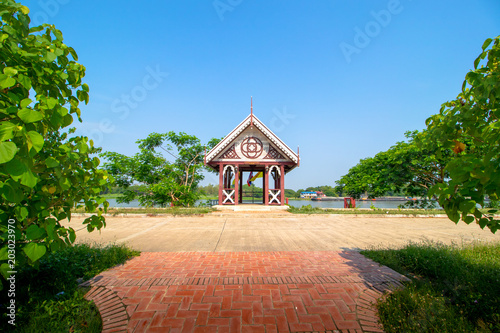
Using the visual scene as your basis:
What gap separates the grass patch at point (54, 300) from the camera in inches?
103

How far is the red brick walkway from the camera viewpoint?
2688mm

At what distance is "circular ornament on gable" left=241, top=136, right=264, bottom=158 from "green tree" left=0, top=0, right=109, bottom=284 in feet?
47.2

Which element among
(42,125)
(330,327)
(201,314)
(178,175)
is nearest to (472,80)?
(330,327)

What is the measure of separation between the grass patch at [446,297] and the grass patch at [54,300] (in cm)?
361

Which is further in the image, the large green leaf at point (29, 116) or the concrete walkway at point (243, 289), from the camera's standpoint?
the concrete walkway at point (243, 289)

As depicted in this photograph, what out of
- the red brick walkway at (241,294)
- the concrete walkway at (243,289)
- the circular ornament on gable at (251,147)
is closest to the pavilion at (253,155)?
the circular ornament on gable at (251,147)

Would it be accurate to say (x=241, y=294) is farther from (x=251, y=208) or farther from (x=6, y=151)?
(x=251, y=208)

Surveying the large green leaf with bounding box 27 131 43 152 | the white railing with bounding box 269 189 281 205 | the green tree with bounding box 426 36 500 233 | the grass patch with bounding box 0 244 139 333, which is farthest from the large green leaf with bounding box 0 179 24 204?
the white railing with bounding box 269 189 281 205

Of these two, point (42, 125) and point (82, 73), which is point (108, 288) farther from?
point (82, 73)

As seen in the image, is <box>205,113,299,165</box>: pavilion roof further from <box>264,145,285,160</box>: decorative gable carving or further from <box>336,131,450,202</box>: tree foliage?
<box>336,131,450,202</box>: tree foliage

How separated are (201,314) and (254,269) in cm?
161

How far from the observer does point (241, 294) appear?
331 cm

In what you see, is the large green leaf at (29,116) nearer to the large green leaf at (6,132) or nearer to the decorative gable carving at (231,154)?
the large green leaf at (6,132)

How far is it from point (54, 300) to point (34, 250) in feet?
6.52
